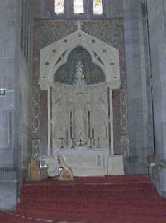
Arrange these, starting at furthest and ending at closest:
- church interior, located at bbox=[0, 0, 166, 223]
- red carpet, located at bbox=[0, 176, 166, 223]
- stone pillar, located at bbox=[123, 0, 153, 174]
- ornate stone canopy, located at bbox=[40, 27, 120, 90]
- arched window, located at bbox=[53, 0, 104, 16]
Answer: arched window, located at bbox=[53, 0, 104, 16] → ornate stone canopy, located at bbox=[40, 27, 120, 90] → stone pillar, located at bbox=[123, 0, 153, 174] → church interior, located at bbox=[0, 0, 166, 223] → red carpet, located at bbox=[0, 176, 166, 223]

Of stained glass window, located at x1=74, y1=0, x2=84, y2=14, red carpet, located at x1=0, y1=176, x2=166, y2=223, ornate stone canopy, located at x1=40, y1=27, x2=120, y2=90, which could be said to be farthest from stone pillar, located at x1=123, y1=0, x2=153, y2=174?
red carpet, located at x1=0, y1=176, x2=166, y2=223

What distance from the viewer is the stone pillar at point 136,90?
40.0 feet

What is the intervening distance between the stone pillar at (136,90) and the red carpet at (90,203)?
3490mm

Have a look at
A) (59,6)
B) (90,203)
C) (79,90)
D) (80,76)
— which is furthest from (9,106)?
(59,6)

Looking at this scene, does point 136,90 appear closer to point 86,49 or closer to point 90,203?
point 86,49

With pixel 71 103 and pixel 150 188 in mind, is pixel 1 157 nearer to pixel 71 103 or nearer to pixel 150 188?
pixel 150 188

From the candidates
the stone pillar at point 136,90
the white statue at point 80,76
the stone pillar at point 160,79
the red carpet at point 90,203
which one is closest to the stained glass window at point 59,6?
the white statue at point 80,76

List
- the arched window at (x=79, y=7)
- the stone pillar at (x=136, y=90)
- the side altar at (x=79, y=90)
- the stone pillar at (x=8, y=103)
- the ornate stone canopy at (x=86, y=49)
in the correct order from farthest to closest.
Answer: the arched window at (x=79, y=7)
the ornate stone canopy at (x=86, y=49)
the side altar at (x=79, y=90)
the stone pillar at (x=136, y=90)
the stone pillar at (x=8, y=103)

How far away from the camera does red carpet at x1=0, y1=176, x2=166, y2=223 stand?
235 inches

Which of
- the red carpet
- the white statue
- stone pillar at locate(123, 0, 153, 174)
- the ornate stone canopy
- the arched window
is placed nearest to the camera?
the red carpet

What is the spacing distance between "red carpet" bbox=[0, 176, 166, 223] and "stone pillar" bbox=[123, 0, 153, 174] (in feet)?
11.5

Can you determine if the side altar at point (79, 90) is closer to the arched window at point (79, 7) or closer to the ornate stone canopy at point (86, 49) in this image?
the ornate stone canopy at point (86, 49)

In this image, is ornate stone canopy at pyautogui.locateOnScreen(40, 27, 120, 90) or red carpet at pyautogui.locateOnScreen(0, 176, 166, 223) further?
ornate stone canopy at pyautogui.locateOnScreen(40, 27, 120, 90)

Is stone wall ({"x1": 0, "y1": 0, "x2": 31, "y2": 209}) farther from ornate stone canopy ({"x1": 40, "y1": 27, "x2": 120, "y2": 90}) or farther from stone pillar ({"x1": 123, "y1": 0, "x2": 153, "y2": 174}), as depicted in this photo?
stone pillar ({"x1": 123, "y1": 0, "x2": 153, "y2": 174})
